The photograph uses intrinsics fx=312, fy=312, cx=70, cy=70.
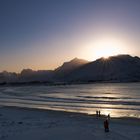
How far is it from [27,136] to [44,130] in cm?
214

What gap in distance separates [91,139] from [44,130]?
181 inches

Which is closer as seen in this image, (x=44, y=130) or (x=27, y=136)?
(x=27, y=136)

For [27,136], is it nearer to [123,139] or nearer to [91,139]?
[91,139]

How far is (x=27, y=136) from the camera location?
20875 mm

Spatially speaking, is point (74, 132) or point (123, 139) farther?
point (74, 132)

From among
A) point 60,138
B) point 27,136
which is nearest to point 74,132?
point 60,138

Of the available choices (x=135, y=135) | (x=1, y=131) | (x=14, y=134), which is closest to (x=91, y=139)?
(x=135, y=135)

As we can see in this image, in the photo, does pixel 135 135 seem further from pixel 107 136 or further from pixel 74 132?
Result: pixel 74 132

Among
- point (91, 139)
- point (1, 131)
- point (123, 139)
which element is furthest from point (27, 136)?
point (123, 139)

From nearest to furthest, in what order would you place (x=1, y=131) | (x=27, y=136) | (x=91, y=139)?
(x=91, y=139)
(x=27, y=136)
(x=1, y=131)

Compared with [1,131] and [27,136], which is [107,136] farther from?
[1,131]

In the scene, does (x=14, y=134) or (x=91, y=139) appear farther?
(x=14, y=134)

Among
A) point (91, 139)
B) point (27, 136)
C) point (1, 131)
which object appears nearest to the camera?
point (91, 139)

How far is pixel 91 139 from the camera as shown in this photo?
63.9ft
